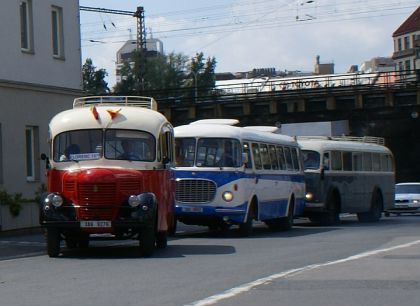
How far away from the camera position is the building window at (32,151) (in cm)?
3108

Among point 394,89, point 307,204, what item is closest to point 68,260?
point 307,204

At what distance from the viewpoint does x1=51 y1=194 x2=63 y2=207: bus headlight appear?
1861cm

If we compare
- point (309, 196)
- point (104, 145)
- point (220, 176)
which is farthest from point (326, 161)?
point (104, 145)

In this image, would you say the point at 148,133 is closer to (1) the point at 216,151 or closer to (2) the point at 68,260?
(2) the point at 68,260

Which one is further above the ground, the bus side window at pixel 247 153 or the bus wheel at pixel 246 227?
the bus side window at pixel 247 153

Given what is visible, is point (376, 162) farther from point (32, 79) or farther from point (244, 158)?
point (32, 79)

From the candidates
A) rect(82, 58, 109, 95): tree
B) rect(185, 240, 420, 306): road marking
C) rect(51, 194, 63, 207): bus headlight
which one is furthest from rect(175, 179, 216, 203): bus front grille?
rect(82, 58, 109, 95): tree

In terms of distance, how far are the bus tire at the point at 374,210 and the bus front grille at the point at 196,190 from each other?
13762 millimetres

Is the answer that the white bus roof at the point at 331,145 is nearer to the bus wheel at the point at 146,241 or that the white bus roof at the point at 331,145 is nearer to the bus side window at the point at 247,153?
the bus side window at the point at 247,153

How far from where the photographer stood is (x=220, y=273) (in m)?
15.6

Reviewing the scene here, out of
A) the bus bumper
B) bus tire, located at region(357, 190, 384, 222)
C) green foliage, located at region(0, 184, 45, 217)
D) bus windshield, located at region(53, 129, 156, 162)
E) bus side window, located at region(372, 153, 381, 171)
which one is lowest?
bus tire, located at region(357, 190, 384, 222)

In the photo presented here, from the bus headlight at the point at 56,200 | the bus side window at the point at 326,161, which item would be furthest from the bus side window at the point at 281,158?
the bus headlight at the point at 56,200

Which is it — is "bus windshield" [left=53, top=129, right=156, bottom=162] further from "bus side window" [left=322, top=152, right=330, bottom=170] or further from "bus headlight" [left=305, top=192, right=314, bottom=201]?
"bus side window" [left=322, top=152, right=330, bottom=170]

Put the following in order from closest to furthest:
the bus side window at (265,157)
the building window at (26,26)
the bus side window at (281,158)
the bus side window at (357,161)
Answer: the bus side window at (265,157) → the bus side window at (281,158) → the building window at (26,26) → the bus side window at (357,161)
